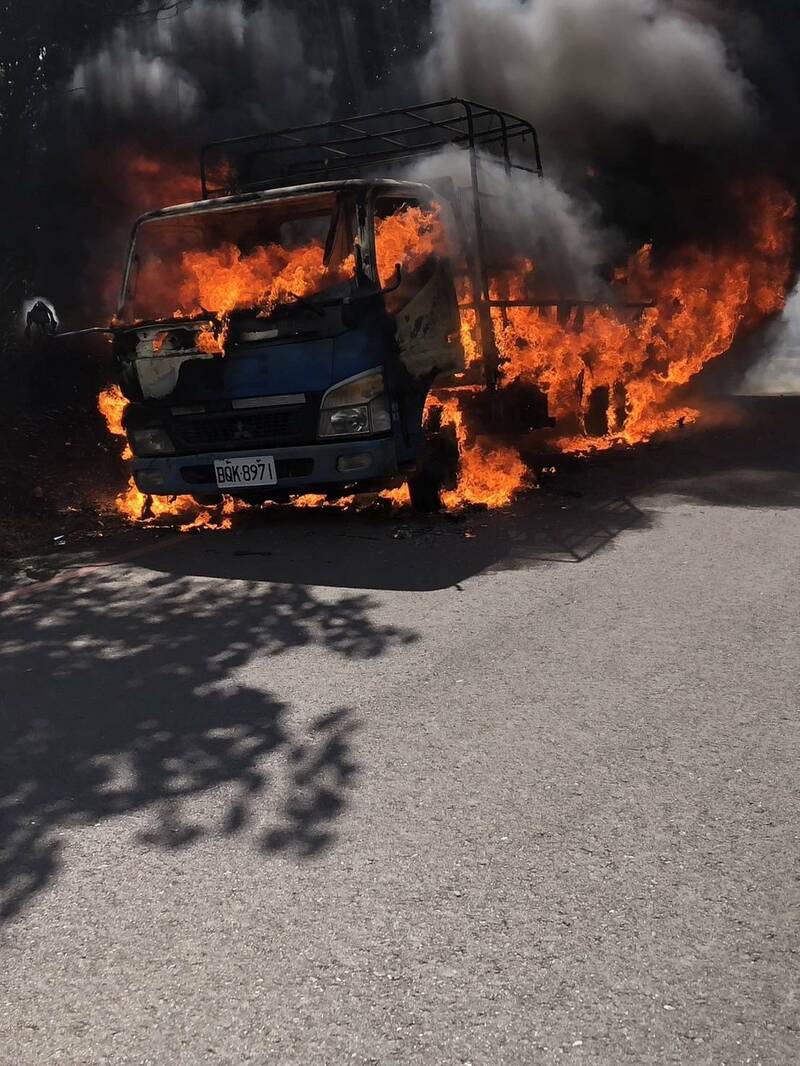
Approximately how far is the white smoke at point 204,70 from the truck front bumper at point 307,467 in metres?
9.33

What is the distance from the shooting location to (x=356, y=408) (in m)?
6.62

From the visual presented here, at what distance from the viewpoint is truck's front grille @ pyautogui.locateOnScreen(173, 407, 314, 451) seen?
22.0 ft

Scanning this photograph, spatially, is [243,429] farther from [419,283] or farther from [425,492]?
[419,283]

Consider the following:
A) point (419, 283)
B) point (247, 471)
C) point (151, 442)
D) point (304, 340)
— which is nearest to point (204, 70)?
point (419, 283)

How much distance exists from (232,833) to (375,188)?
533 centimetres

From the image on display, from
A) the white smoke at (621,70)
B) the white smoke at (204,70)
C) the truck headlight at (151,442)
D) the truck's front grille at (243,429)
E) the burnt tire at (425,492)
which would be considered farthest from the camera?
the white smoke at (204,70)

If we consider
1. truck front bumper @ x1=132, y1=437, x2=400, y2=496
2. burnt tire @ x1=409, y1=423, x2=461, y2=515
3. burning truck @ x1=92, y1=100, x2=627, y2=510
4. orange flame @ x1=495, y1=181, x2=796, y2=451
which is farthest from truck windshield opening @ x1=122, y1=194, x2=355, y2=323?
orange flame @ x1=495, y1=181, x2=796, y2=451

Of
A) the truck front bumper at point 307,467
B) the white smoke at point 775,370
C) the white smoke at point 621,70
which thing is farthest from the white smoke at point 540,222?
the white smoke at point 775,370

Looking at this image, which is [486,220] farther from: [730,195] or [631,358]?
[730,195]

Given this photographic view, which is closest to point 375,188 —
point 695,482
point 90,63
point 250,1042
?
point 695,482

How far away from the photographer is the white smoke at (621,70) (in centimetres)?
1330

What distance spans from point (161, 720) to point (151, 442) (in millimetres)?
3762

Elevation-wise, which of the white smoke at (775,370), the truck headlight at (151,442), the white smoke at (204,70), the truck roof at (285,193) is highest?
the white smoke at (204,70)

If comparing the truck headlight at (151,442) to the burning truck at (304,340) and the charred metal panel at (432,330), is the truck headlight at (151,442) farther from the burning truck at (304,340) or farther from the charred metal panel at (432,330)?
the charred metal panel at (432,330)
